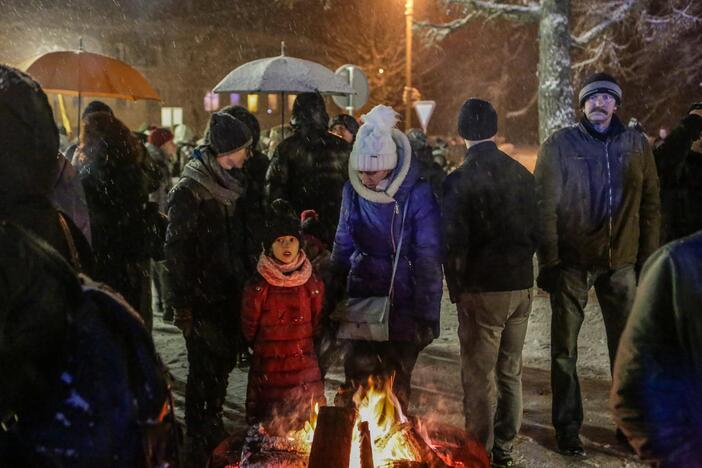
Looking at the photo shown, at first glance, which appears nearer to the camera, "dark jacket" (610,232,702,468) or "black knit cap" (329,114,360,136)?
"dark jacket" (610,232,702,468)

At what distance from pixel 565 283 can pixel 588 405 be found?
156 cm

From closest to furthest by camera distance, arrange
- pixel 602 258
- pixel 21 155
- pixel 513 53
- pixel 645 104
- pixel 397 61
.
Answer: pixel 21 155 < pixel 602 258 < pixel 645 104 < pixel 513 53 < pixel 397 61

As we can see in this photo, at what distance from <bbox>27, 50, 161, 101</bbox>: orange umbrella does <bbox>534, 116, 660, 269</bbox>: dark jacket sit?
5764mm

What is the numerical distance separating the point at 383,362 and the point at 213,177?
165 cm

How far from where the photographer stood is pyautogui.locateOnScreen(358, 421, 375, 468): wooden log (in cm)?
337

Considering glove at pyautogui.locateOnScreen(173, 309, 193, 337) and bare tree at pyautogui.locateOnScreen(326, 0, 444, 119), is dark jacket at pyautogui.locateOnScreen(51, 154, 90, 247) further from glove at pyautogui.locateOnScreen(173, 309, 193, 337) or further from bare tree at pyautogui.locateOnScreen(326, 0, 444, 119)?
bare tree at pyautogui.locateOnScreen(326, 0, 444, 119)

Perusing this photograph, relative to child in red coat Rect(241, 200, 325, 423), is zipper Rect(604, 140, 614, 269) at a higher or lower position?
higher

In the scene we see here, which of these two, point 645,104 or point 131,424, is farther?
point 645,104

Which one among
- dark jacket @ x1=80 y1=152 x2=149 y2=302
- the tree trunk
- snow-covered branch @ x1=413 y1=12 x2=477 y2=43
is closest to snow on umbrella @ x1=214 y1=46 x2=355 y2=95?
dark jacket @ x1=80 y1=152 x2=149 y2=302

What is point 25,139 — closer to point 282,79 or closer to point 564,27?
point 282,79

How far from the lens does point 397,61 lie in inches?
1603

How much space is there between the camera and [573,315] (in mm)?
5312

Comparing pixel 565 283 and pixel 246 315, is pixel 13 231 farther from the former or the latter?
pixel 565 283

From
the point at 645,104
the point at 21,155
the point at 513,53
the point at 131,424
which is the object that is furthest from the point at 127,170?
the point at 513,53
